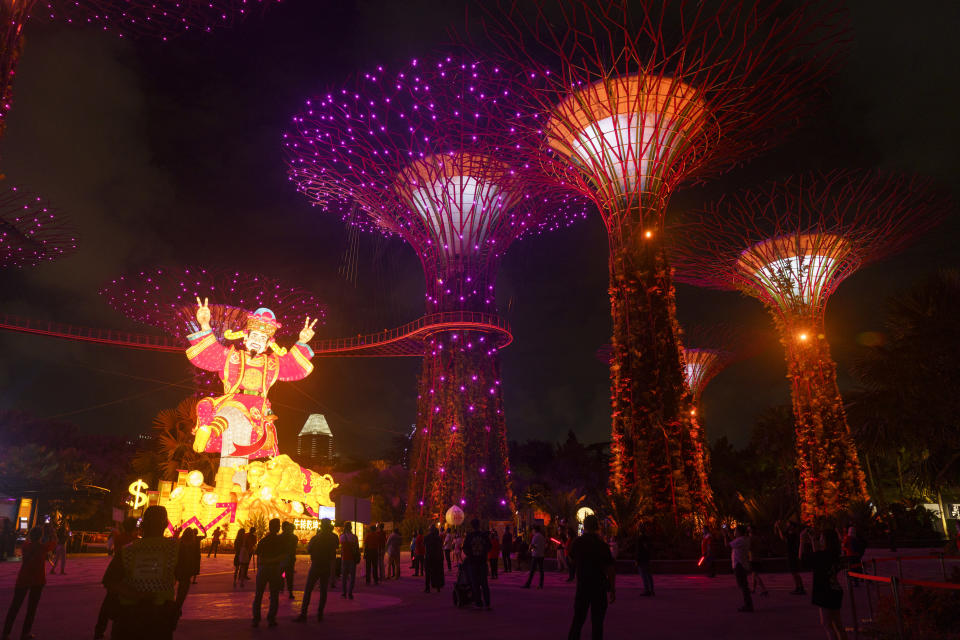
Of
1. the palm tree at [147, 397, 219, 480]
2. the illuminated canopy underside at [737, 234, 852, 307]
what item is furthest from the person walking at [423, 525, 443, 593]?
the palm tree at [147, 397, 219, 480]

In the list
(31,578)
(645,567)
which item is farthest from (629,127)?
(31,578)

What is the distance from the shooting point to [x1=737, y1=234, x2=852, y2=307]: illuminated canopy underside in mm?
27766

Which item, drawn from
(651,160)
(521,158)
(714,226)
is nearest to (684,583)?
(651,160)

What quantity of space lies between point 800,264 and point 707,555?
17.7m

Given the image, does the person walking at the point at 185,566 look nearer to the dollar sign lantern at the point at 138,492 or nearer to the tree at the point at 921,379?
the tree at the point at 921,379

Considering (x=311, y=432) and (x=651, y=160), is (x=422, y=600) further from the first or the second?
(x=311, y=432)

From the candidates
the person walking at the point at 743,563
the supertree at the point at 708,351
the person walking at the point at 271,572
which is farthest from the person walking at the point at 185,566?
the supertree at the point at 708,351

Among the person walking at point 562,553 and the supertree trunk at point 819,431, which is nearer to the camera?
the person walking at point 562,553

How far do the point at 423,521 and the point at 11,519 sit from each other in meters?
16.9

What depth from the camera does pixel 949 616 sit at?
674 cm

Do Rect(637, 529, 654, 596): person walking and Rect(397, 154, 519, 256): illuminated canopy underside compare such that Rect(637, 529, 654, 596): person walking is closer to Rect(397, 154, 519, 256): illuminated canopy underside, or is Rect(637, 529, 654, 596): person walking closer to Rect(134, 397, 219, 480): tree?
Rect(397, 154, 519, 256): illuminated canopy underside

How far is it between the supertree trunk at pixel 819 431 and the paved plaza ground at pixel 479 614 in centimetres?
1259

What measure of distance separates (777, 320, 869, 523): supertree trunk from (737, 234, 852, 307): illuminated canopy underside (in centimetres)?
128

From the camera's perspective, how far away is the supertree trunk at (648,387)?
1700 cm
